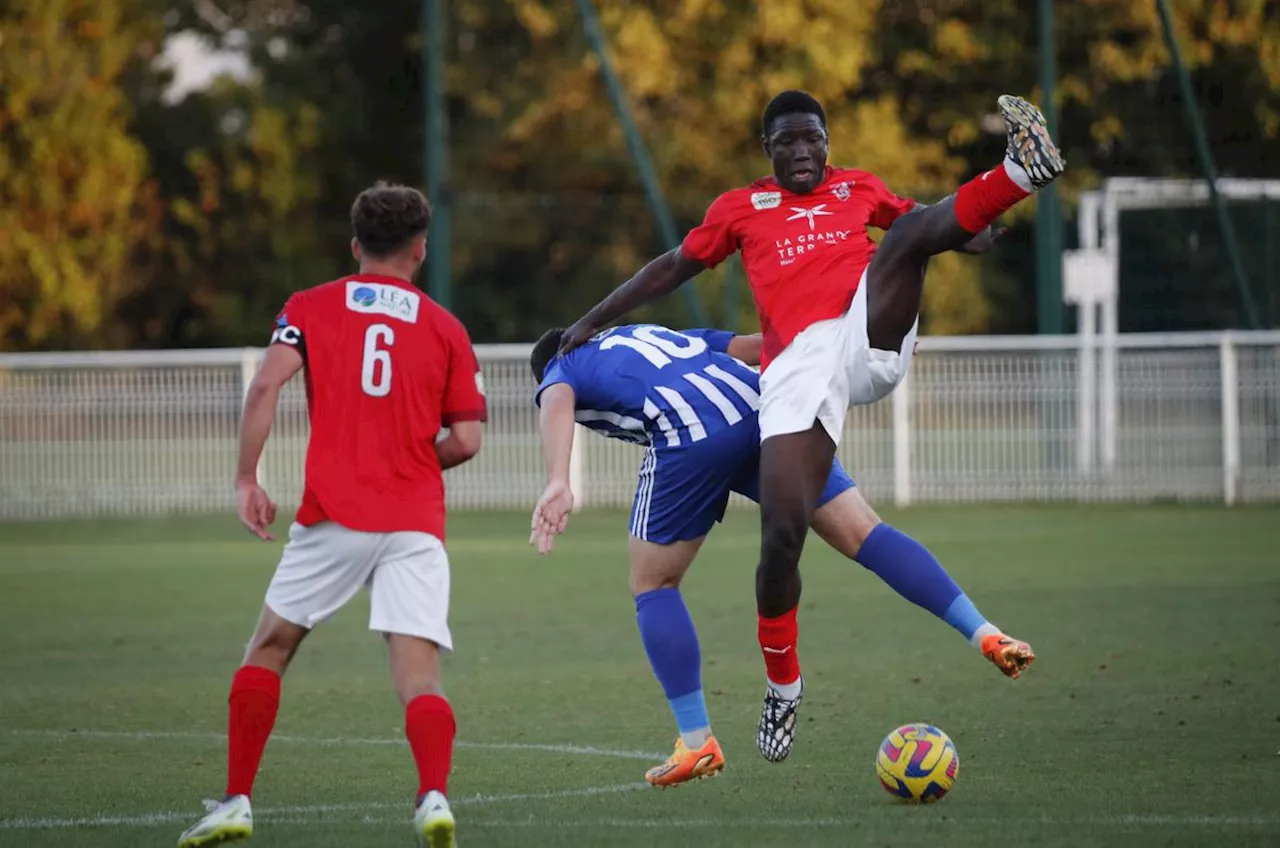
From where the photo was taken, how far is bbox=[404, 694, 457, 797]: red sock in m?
5.82

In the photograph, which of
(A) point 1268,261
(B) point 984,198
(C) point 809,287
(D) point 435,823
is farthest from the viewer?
(A) point 1268,261

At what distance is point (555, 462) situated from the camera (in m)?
7.12

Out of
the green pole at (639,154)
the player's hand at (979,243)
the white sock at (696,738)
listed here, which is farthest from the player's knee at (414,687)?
the green pole at (639,154)

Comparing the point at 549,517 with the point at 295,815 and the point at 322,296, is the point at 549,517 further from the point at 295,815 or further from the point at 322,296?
the point at 295,815

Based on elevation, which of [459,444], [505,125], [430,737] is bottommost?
[430,737]

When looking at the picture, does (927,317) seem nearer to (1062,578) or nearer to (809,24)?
(809,24)

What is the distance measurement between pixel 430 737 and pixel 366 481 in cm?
76

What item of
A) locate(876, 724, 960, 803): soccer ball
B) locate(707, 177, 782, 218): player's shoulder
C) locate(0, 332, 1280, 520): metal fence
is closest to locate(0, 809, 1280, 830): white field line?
locate(876, 724, 960, 803): soccer ball

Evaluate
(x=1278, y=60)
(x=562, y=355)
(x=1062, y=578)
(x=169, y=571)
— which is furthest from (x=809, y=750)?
(x=1278, y=60)

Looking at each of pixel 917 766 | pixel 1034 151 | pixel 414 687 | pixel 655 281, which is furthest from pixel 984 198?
pixel 414 687

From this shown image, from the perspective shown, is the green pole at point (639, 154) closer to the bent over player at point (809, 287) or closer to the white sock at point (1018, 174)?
the bent over player at point (809, 287)

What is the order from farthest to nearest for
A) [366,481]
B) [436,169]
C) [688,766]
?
[436,169] → [688,766] → [366,481]

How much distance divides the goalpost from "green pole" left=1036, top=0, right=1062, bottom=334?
18cm

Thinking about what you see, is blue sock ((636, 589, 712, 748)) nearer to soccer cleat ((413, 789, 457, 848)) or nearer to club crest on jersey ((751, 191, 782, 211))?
club crest on jersey ((751, 191, 782, 211))
